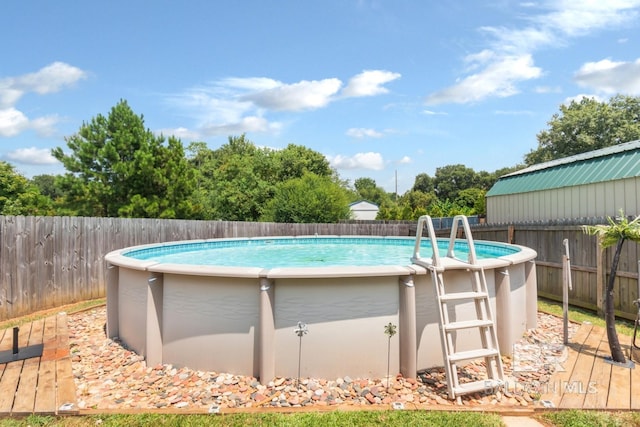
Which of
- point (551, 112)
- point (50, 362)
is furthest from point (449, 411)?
point (551, 112)

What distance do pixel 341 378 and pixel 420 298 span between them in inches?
42.5

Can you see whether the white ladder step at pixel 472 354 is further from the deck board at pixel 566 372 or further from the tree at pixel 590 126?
the tree at pixel 590 126

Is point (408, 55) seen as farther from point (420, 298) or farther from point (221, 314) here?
point (221, 314)

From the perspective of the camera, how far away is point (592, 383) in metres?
2.94

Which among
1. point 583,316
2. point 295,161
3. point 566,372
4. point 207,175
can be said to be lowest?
point 583,316

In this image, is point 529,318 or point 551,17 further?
point 551,17

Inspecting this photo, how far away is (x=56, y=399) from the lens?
9.04 ft

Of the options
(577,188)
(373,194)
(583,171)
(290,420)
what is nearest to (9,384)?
(290,420)

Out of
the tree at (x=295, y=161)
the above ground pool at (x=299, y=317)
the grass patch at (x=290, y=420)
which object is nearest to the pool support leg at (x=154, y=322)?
the above ground pool at (x=299, y=317)

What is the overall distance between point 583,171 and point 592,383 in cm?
680

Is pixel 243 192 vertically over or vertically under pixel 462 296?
over

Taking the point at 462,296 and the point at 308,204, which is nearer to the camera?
the point at 462,296

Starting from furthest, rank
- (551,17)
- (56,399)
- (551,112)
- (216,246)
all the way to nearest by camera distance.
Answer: (551,112) < (216,246) < (551,17) < (56,399)

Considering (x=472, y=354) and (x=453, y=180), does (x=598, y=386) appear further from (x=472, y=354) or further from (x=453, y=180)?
(x=453, y=180)
